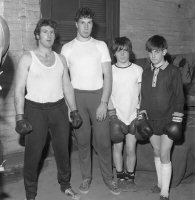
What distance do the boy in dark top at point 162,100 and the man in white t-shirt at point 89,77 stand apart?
0.46m

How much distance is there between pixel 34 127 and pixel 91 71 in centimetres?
88

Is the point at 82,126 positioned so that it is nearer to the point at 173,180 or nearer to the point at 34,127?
the point at 34,127

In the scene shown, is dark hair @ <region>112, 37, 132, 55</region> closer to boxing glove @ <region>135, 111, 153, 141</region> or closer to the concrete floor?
boxing glove @ <region>135, 111, 153, 141</region>

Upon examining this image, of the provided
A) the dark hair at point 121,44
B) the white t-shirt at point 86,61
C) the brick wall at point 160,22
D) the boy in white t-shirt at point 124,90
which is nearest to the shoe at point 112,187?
the boy in white t-shirt at point 124,90

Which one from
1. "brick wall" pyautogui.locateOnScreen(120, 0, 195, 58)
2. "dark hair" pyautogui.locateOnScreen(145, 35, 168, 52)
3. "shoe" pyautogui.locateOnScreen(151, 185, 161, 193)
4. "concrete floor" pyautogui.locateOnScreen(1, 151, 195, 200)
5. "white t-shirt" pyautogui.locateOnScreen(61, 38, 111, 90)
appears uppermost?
"brick wall" pyautogui.locateOnScreen(120, 0, 195, 58)

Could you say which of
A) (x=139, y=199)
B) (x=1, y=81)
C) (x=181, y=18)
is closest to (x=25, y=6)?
(x=1, y=81)

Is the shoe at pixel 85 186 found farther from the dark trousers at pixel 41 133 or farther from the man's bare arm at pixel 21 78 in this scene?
the man's bare arm at pixel 21 78

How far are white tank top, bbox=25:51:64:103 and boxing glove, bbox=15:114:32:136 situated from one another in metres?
0.24

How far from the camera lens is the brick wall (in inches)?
255

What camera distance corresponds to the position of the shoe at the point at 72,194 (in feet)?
12.7

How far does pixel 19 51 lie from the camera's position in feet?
16.4

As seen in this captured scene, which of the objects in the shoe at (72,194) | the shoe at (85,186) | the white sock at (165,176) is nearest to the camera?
the white sock at (165,176)

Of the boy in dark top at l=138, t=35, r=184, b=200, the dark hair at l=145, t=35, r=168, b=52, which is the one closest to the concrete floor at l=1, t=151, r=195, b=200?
the boy in dark top at l=138, t=35, r=184, b=200

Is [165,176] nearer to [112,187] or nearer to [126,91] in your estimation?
[112,187]
